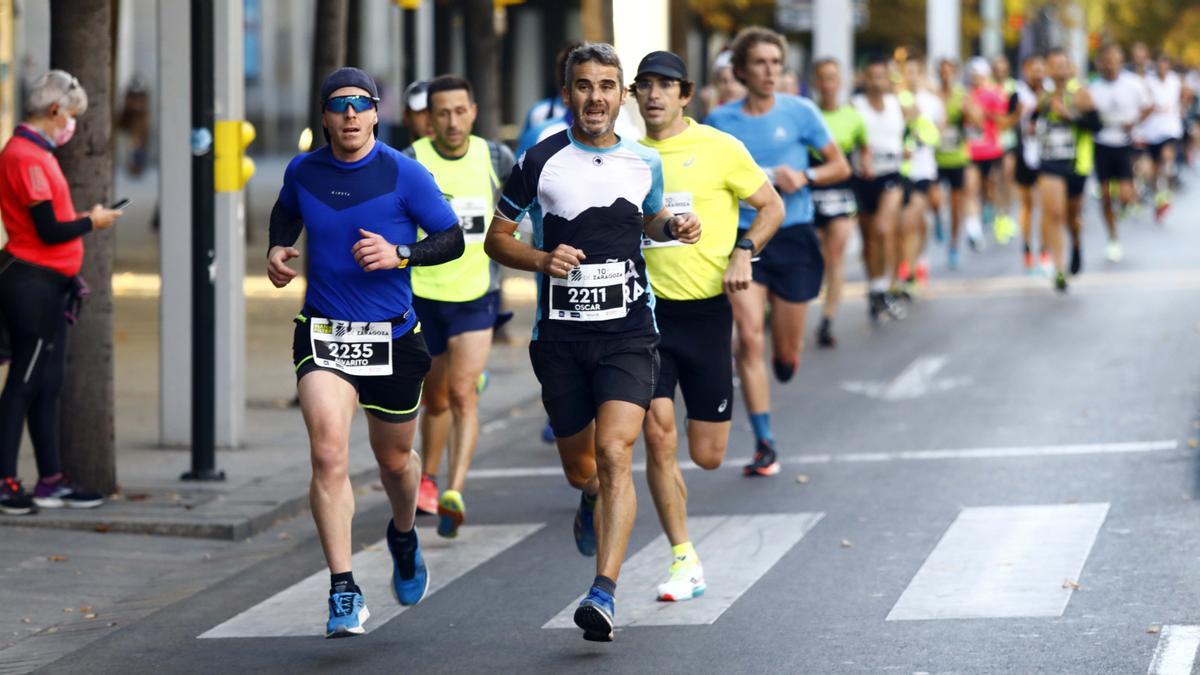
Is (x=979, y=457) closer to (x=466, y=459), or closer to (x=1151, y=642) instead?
(x=466, y=459)

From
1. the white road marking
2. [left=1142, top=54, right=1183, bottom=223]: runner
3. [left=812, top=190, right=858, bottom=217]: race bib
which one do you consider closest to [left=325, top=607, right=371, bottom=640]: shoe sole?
the white road marking

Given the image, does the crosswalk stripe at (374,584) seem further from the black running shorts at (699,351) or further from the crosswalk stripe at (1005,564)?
the crosswalk stripe at (1005,564)

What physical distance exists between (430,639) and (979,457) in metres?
4.55

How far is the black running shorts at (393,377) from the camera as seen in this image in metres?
7.49

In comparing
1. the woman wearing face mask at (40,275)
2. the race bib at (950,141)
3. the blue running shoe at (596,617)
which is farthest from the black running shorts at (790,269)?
the race bib at (950,141)

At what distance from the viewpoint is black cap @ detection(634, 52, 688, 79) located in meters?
8.21

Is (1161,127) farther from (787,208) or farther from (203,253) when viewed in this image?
(203,253)

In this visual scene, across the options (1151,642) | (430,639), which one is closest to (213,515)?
(430,639)

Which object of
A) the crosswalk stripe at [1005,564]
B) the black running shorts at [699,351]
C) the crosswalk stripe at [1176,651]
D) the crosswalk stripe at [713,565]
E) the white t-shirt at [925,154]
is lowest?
the crosswalk stripe at [713,565]

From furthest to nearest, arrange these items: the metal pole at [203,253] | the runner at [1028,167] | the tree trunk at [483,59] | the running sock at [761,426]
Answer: the runner at [1028,167], the tree trunk at [483,59], the running sock at [761,426], the metal pole at [203,253]

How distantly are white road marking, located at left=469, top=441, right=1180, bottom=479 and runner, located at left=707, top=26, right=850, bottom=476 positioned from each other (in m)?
0.28

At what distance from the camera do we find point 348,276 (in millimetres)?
7453

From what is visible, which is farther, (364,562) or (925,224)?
(925,224)

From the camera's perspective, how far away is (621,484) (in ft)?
24.3
